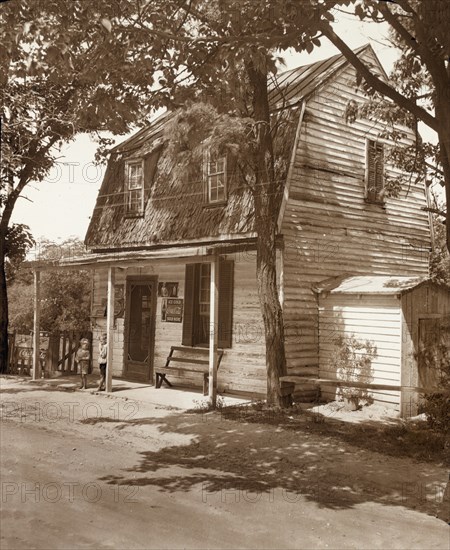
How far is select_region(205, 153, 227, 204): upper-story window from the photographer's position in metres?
15.5

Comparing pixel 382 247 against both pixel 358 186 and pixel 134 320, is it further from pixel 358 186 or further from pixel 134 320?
pixel 134 320

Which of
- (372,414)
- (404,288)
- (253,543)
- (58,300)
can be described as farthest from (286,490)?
(58,300)

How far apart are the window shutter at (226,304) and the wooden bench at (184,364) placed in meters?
0.37

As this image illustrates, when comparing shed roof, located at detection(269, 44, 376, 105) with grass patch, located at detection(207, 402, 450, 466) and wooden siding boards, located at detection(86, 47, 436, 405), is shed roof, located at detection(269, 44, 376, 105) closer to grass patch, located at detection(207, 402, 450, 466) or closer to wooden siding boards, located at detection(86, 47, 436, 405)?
wooden siding boards, located at detection(86, 47, 436, 405)

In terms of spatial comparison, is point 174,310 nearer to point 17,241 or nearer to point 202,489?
point 17,241

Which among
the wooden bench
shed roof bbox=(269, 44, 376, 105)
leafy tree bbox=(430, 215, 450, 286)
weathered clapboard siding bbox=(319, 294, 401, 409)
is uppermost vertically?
shed roof bbox=(269, 44, 376, 105)

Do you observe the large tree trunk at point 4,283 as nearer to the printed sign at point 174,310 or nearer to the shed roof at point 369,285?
the printed sign at point 174,310

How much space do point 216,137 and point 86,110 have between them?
3251 millimetres

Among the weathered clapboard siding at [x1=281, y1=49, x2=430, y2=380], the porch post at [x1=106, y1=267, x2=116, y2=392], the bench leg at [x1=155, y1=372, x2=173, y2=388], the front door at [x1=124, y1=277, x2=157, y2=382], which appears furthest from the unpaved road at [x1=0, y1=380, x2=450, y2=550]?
the front door at [x1=124, y1=277, x2=157, y2=382]

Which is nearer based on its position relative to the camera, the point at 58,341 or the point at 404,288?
the point at 404,288

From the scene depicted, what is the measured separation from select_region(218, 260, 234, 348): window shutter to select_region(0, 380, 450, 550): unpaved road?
11.4 feet

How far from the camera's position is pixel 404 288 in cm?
1254

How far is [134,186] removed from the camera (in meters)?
18.2

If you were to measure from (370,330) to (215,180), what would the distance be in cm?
576
